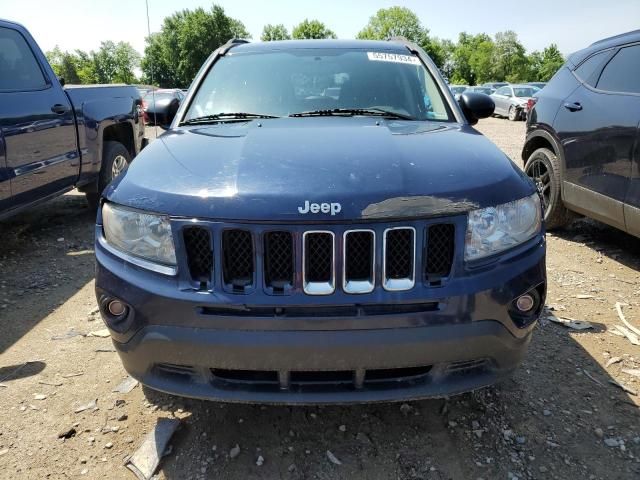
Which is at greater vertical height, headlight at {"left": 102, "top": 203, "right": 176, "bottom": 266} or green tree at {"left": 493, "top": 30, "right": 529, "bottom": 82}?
green tree at {"left": 493, "top": 30, "right": 529, "bottom": 82}

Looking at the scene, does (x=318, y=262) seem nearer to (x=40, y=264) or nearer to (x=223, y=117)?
(x=223, y=117)

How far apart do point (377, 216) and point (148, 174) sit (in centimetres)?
96

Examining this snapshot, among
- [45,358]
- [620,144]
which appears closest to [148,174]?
[45,358]

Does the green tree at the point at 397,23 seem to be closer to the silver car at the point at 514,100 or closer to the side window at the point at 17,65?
the silver car at the point at 514,100

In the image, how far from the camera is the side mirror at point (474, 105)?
334 cm

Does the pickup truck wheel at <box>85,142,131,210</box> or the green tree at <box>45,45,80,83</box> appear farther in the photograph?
the green tree at <box>45,45,80,83</box>

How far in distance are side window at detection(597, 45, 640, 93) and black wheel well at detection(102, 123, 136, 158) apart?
4924 millimetres

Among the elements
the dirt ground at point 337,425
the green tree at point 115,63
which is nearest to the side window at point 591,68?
the dirt ground at point 337,425

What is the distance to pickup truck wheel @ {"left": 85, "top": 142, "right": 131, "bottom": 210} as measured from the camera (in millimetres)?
5836

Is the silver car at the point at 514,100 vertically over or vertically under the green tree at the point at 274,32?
under

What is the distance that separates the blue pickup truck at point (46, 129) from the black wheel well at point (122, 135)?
0.06ft

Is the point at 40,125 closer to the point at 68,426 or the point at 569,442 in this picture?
the point at 68,426

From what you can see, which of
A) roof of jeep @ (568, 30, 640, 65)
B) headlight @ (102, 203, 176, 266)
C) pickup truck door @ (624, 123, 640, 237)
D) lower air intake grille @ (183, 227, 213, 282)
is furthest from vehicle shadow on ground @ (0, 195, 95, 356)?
roof of jeep @ (568, 30, 640, 65)

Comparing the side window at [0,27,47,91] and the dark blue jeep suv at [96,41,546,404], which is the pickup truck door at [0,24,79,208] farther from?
the dark blue jeep suv at [96,41,546,404]
